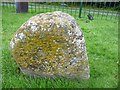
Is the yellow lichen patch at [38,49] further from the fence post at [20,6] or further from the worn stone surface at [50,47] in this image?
the fence post at [20,6]

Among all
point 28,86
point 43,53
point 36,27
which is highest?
point 36,27

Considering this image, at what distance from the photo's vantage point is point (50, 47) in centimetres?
312

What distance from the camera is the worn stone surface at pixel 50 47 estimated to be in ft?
10.1

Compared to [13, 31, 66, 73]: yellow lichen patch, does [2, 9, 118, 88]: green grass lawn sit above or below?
below

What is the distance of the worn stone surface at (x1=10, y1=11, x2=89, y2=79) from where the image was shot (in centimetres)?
308

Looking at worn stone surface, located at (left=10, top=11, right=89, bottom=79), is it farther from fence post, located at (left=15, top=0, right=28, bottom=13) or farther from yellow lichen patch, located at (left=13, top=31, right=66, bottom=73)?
fence post, located at (left=15, top=0, right=28, bottom=13)

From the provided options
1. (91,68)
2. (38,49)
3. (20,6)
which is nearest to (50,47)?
(38,49)

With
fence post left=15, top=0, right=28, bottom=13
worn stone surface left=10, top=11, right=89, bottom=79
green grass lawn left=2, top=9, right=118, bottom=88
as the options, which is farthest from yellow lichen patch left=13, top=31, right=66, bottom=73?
fence post left=15, top=0, right=28, bottom=13

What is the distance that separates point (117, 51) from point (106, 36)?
104cm

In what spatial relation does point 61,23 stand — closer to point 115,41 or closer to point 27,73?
point 27,73

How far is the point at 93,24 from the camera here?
6.75 meters

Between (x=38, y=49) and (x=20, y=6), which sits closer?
(x=38, y=49)

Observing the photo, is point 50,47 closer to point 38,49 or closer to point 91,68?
point 38,49

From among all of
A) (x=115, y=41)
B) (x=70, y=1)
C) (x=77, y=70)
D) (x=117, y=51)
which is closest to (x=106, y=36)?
(x=115, y=41)
